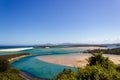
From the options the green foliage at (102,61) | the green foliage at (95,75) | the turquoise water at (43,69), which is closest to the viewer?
the green foliage at (95,75)

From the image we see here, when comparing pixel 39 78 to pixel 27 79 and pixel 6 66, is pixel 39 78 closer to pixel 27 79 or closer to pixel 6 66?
pixel 27 79

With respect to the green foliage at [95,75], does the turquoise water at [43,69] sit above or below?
below

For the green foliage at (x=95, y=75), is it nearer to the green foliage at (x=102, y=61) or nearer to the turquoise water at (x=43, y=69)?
the green foliage at (x=102, y=61)

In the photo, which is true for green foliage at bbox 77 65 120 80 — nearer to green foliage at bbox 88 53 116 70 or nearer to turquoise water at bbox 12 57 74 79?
green foliage at bbox 88 53 116 70

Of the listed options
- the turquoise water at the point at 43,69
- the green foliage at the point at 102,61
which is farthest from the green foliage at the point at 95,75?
the turquoise water at the point at 43,69

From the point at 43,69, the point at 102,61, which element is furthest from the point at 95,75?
the point at 43,69

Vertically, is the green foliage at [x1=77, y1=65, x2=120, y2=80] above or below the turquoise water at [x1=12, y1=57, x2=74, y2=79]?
above

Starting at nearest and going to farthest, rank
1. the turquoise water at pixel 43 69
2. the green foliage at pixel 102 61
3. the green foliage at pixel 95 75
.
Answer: the green foliage at pixel 95 75 < the green foliage at pixel 102 61 < the turquoise water at pixel 43 69

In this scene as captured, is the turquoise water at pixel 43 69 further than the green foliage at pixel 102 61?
Yes

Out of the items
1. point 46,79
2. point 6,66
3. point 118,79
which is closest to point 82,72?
point 118,79

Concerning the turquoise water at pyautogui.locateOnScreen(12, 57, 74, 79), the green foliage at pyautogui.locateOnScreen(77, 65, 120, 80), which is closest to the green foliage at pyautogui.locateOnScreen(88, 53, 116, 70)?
the green foliage at pyautogui.locateOnScreen(77, 65, 120, 80)

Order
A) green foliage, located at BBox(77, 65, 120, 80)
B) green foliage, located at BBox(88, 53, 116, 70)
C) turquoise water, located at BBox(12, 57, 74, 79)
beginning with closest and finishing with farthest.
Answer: green foliage, located at BBox(77, 65, 120, 80) < green foliage, located at BBox(88, 53, 116, 70) < turquoise water, located at BBox(12, 57, 74, 79)
